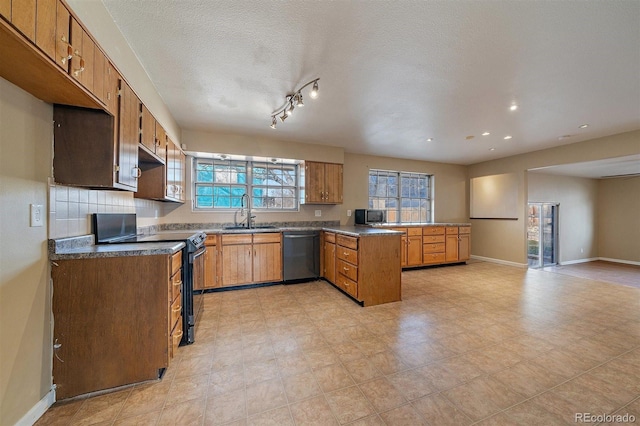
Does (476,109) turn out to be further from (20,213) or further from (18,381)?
(18,381)

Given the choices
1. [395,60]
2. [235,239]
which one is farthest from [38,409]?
[395,60]

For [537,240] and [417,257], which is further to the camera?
[537,240]

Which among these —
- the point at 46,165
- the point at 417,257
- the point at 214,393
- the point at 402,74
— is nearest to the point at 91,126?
the point at 46,165

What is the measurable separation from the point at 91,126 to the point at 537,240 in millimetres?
8200

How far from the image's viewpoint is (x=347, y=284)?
3.41 metres

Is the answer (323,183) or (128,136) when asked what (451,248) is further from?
(128,136)

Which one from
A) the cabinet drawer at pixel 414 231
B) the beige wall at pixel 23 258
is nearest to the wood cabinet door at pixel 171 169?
the beige wall at pixel 23 258

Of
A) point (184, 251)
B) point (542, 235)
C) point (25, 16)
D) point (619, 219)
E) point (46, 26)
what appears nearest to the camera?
point (25, 16)

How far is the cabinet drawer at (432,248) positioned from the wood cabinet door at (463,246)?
537 mm

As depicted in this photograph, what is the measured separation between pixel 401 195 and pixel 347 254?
3239 mm

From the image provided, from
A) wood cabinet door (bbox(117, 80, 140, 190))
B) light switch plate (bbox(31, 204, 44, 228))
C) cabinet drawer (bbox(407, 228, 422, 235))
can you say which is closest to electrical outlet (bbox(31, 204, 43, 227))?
light switch plate (bbox(31, 204, 44, 228))

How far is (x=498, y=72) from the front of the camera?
2270 millimetres

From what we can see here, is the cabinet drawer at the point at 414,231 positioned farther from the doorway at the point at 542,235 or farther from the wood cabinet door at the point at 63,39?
the wood cabinet door at the point at 63,39

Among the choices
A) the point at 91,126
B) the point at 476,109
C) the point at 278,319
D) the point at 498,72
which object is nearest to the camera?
the point at 91,126
